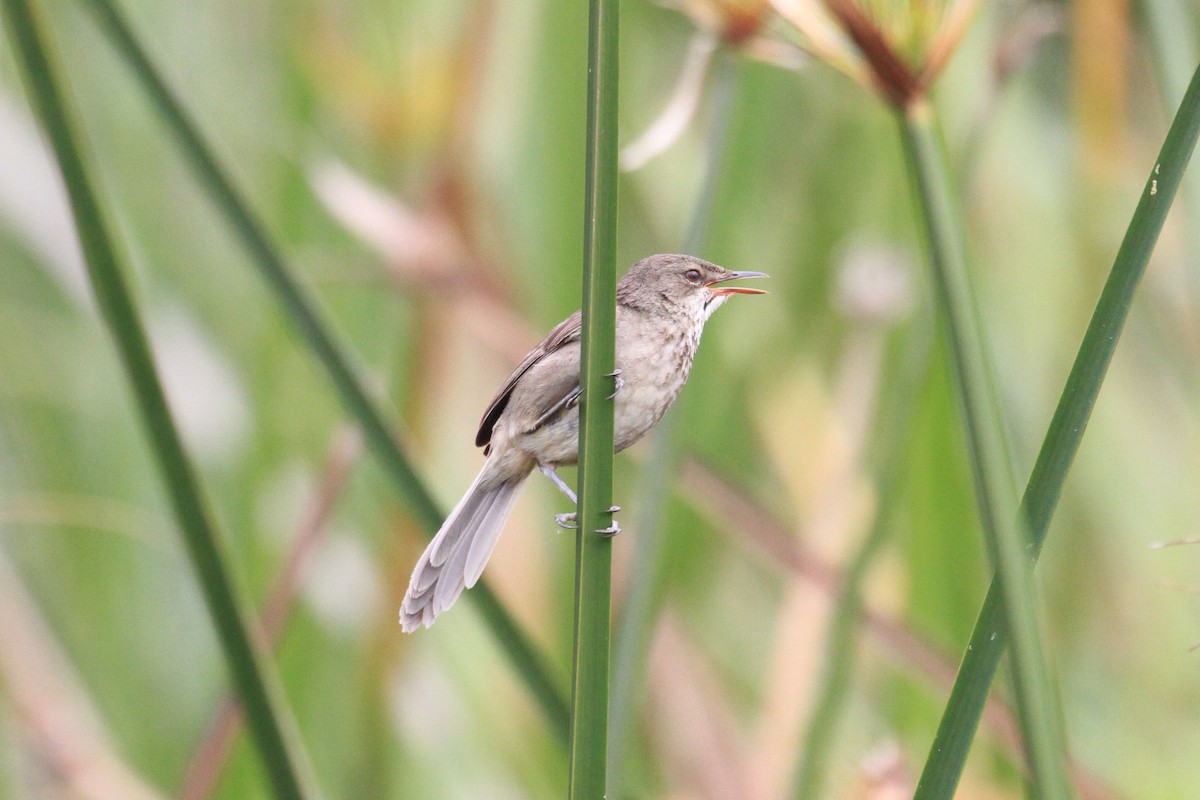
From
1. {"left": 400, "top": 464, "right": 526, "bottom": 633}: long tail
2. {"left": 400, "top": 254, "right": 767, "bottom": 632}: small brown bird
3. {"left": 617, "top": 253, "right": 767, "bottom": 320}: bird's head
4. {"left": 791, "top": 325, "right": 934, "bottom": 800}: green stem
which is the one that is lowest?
{"left": 791, "top": 325, "right": 934, "bottom": 800}: green stem

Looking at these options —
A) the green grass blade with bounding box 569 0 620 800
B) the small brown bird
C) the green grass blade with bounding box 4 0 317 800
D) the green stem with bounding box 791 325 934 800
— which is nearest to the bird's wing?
the small brown bird

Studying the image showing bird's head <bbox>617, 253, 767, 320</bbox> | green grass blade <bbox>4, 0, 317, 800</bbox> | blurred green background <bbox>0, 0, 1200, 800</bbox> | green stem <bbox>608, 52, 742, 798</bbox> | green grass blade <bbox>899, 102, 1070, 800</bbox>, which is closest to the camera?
green grass blade <bbox>899, 102, 1070, 800</bbox>

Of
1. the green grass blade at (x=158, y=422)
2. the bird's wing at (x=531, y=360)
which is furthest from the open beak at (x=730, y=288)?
the green grass blade at (x=158, y=422)

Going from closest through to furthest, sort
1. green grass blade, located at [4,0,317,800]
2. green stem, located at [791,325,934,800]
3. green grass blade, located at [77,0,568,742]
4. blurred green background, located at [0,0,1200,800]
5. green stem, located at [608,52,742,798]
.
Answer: green grass blade, located at [4,0,317,800]
green grass blade, located at [77,0,568,742]
green stem, located at [608,52,742,798]
green stem, located at [791,325,934,800]
blurred green background, located at [0,0,1200,800]

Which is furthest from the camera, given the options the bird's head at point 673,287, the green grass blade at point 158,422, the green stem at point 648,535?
the bird's head at point 673,287

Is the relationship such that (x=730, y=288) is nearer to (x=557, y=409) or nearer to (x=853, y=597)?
(x=557, y=409)

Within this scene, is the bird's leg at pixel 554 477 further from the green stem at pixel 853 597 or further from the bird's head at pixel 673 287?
the green stem at pixel 853 597

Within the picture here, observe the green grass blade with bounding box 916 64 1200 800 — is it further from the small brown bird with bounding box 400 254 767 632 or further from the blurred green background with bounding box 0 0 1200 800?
the blurred green background with bounding box 0 0 1200 800

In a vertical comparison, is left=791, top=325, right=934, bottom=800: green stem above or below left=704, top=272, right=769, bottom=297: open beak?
below
